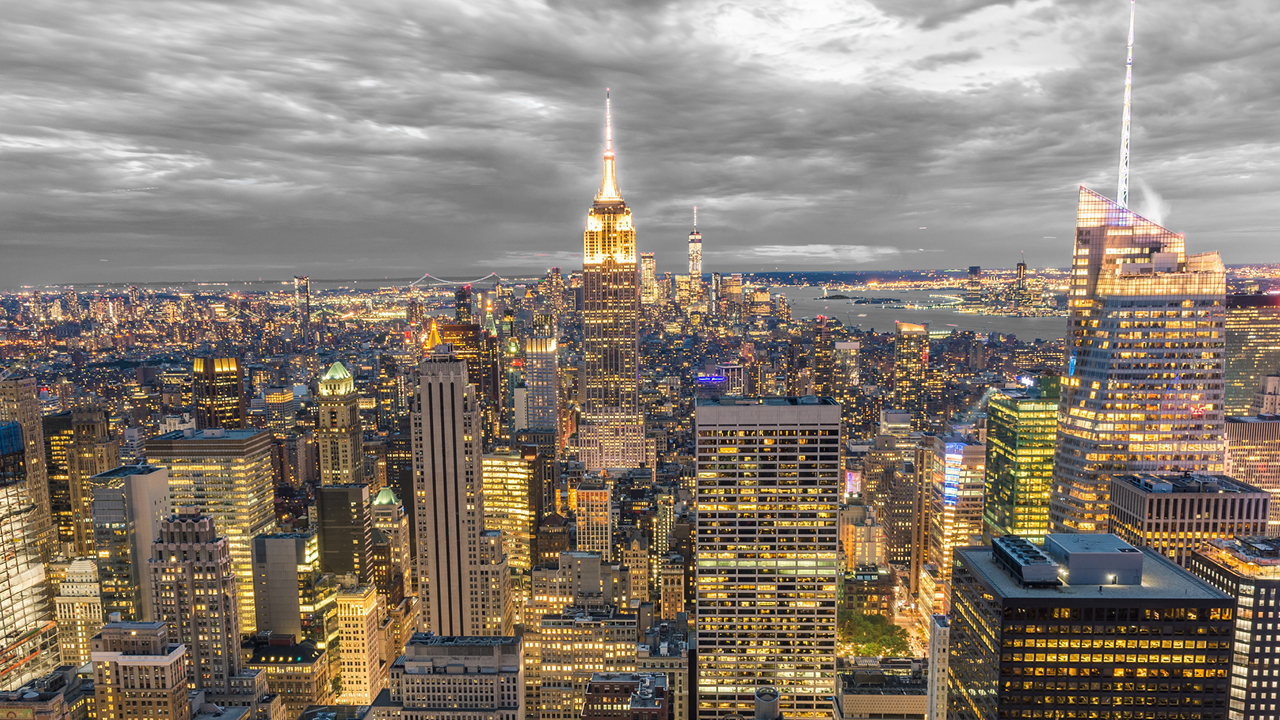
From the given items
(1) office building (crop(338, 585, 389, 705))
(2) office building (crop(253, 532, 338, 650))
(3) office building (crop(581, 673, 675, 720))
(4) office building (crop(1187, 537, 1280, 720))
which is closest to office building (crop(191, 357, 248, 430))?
A: (2) office building (crop(253, 532, 338, 650))

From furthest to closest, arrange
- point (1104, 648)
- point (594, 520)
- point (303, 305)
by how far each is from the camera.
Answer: point (303, 305)
point (594, 520)
point (1104, 648)

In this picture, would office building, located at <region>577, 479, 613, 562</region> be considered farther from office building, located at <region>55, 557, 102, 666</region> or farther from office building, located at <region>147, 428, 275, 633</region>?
office building, located at <region>55, 557, 102, 666</region>

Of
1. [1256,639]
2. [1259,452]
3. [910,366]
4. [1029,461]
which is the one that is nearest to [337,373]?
[1029,461]

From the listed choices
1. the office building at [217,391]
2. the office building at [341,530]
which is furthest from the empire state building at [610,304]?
the office building at [341,530]

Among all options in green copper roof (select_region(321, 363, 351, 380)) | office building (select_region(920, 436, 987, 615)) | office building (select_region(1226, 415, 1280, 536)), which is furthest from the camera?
green copper roof (select_region(321, 363, 351, 380))

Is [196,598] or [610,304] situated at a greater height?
[610,304]

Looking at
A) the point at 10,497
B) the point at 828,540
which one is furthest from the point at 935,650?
the point at 10,497

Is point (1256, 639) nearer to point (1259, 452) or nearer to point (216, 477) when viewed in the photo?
point (1259, 452)
